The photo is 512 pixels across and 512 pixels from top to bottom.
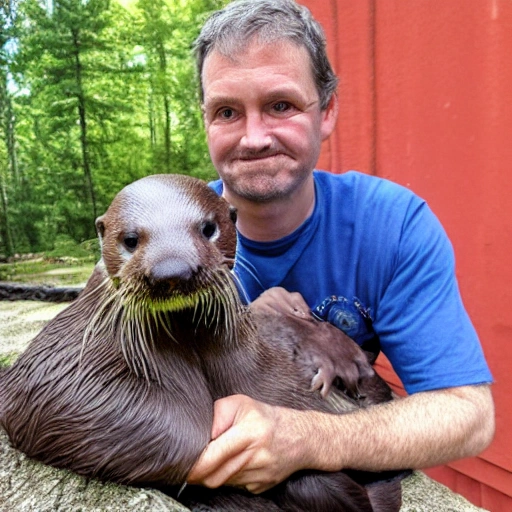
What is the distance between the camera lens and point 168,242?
102 cm

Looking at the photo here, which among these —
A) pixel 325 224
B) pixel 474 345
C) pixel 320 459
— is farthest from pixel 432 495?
pixel 325 224

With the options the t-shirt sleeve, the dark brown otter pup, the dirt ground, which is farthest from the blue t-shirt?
the dirt ground

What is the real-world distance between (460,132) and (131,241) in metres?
1.65

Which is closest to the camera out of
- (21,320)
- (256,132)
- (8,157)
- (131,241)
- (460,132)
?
(131,241)

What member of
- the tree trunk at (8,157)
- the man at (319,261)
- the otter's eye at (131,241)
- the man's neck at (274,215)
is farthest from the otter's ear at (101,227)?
the tree trunk at (8,157)

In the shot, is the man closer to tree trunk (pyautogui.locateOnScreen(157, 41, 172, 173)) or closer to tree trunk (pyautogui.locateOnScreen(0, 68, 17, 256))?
tree trunk (pyautogui.locateOnScreen(157, 41, 172, 173))

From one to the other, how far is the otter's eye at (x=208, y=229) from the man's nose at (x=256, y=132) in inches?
17.8

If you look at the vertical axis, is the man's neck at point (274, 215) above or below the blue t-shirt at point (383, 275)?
above

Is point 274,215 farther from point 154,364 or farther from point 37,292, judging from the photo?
point 37,292

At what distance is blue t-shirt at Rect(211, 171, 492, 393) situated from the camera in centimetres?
157

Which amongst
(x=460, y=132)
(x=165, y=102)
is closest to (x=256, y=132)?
(x=460, y=132)

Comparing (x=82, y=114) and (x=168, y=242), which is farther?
(x=82, y=114)

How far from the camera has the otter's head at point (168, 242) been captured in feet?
3.18

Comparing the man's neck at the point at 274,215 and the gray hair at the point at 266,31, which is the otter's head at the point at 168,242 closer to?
the man's neck at the point at 274,215
